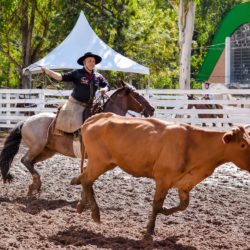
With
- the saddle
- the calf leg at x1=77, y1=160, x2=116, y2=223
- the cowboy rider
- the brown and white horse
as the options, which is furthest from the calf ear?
the brown and white horse

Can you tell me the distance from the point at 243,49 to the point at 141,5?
24.2 ft

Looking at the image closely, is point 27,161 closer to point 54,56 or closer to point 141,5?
point 54,56

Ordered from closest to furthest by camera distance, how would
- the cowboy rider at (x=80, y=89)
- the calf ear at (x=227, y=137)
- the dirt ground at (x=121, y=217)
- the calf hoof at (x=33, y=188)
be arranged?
the dirt ground at (x=121, y=217), the calf ear at (x=227, y=137), the cowboy rider at (x=80, y=89), the calf hoof at (x=33, y=188)

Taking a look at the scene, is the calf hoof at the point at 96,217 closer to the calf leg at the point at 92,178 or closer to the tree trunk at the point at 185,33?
the calf leg at the point at 92,178

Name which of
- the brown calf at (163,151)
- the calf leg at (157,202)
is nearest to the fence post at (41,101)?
the brown calf at (163,151)

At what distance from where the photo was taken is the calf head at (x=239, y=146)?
646 centimetres

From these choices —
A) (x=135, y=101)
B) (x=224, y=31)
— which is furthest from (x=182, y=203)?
(x=224, y=31)

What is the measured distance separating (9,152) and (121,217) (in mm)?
2875

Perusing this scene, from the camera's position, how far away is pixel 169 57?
34.2 m

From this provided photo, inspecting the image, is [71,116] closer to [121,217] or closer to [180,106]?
[121,217]

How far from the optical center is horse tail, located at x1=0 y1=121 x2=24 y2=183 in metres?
9.69

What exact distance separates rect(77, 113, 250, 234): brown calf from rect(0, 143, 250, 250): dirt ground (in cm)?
35

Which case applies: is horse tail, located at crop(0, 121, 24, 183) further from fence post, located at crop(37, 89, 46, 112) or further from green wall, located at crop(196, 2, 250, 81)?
green wall, located at crop(196, 2, 250, 81)

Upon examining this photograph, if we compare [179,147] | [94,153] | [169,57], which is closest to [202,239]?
[179,147]
